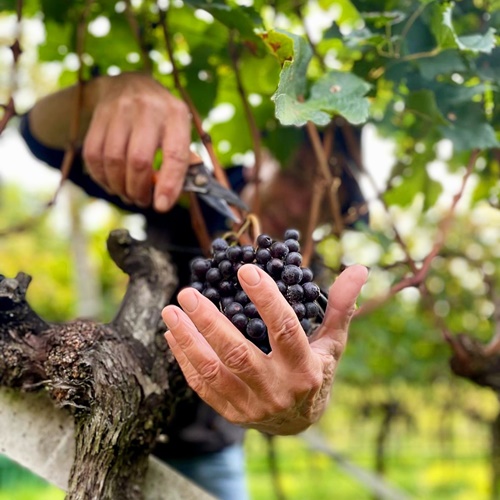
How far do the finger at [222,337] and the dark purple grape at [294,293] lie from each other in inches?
4.1

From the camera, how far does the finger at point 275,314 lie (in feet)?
2.23

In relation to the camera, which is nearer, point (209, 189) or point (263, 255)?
point (263, 255)

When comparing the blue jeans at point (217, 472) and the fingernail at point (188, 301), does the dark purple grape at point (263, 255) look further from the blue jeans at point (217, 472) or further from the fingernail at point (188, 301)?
the blue jeans at point (217, 472)

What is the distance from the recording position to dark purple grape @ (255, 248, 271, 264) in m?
0.81

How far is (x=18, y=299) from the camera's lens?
0.88m

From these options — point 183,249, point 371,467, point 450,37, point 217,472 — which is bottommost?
point 371,467

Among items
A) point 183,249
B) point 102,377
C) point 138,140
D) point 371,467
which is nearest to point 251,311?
point 102,377

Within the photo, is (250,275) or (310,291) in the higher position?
(250,275)

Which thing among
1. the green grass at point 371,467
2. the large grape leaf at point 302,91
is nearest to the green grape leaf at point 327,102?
the large grape leaf at point 302,91

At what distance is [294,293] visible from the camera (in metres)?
0.80

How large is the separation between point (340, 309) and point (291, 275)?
77 mm

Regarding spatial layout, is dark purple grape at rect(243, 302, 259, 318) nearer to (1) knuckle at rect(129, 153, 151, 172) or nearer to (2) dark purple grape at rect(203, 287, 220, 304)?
(2) dark purple grape at rect(203, 287, 220, 304)

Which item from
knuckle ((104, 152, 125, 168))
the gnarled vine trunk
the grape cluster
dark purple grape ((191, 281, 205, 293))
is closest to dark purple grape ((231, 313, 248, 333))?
the grape cluster

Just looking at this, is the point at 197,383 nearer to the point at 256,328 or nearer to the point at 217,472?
the point at 256,328
